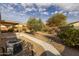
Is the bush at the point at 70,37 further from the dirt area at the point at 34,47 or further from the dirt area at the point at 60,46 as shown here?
the dirt area at the point at 34,47

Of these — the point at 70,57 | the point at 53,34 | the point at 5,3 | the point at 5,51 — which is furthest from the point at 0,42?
the point at 70,57

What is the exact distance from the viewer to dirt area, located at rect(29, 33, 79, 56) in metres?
1.96

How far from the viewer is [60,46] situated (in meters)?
1.98

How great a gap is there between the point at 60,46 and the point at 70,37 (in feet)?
0.39

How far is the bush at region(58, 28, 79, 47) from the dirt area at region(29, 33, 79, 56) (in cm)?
4

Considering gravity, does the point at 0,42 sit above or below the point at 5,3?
below

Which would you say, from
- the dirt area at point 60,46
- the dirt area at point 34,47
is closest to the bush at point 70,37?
the dirt area at point 60,46

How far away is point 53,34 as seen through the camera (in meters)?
1.99

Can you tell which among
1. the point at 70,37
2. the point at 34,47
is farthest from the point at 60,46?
the point at 34,47

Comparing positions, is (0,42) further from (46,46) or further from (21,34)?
(46,46)

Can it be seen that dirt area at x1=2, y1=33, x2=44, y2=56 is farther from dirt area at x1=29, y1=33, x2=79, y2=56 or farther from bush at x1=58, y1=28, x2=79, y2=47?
bush at x1=58, y1=28, x2=79, y2=47

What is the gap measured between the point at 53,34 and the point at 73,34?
18 cm

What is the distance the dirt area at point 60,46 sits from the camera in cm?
196

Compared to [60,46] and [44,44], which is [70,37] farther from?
[44,44]
